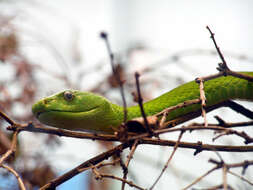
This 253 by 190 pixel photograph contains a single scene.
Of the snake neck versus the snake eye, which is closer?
the snake eye

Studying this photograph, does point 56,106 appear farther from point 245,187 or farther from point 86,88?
point 86,88

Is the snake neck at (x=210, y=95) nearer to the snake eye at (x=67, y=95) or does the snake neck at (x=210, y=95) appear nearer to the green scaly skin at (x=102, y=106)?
the green scaly skin at (x=102, y=106)

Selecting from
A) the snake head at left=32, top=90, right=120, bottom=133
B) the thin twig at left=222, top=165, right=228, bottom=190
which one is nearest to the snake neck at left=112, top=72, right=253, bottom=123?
the snake head at left=32, top=90, right=120, bottom=133

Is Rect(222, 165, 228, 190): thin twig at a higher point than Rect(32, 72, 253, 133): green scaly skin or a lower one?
higher

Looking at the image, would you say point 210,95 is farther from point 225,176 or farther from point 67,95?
point 225,176

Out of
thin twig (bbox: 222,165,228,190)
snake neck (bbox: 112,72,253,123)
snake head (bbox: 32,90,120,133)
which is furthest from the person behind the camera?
snake neck (bbox: 112,72,253,123)

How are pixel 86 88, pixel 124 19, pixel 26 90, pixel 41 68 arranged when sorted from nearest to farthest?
pixel 26 90 → pixel 41 68 → pixel 86 88 → pixel 124 19

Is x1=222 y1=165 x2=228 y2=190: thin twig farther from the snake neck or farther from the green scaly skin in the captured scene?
the snake neck

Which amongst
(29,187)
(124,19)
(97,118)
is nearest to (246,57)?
(97,118)

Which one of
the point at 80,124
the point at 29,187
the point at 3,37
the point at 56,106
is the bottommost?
the point at 29,187
